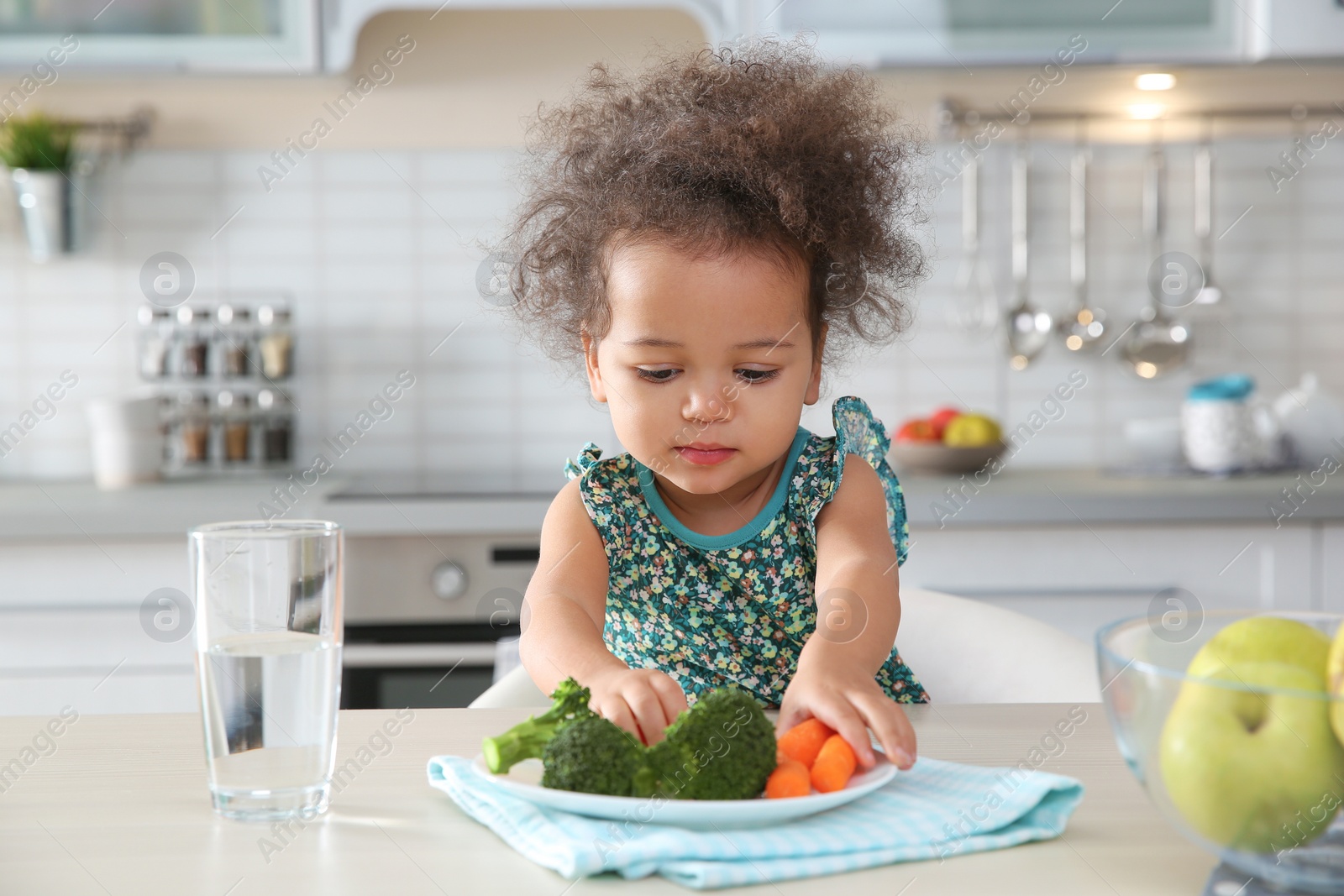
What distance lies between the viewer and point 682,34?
2350 mm

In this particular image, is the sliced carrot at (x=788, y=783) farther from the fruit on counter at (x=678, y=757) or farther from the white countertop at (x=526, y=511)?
the white countertop at (x=526, y=511)

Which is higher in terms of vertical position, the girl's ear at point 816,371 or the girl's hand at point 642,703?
the girl's ear at point 816,371

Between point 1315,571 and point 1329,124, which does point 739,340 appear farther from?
point 1329,124

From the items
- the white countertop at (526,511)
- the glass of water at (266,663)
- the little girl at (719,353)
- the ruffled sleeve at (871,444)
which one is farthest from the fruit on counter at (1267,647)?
the white countertop at (526,511)

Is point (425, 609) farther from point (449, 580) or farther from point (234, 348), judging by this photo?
point (234, 348)

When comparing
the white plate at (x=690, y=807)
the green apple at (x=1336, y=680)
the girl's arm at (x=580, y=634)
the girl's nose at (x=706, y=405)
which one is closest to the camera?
the green apple at (x=1336, y=680)

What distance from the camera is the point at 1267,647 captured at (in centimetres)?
46

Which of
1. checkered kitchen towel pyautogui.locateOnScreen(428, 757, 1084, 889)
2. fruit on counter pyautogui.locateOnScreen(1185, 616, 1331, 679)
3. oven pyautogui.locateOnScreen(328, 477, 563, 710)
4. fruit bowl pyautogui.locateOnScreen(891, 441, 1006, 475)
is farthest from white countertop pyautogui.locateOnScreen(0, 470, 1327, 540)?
fruit on counter pyautogui.locateOnScreen(1185, 616, 1331, 679)

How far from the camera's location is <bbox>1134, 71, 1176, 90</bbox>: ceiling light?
7.68 feet

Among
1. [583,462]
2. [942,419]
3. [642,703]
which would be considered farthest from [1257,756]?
[942,419]

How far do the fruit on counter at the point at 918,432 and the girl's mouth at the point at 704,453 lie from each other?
1302mm

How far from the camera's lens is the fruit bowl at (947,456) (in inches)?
82.5

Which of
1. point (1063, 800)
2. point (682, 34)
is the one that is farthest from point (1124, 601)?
point (1063, 800)

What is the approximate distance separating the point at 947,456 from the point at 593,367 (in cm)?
119
